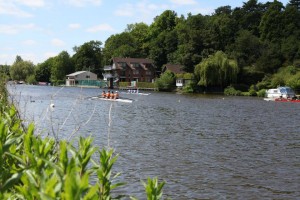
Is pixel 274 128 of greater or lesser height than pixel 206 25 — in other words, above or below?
below

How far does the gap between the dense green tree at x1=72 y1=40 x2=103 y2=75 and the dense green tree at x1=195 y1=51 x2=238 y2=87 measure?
60.5m

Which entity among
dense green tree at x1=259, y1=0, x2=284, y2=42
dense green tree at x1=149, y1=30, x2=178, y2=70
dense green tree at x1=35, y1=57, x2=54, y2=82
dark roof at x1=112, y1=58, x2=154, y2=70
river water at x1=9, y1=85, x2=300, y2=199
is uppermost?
dense green tree at x1=259, y1=0, x2=284, y2=42

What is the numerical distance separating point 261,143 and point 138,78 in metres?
99.7

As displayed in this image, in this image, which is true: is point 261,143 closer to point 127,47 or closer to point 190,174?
point 190,174

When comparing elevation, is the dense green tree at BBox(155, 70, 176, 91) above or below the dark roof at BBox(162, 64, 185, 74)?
below

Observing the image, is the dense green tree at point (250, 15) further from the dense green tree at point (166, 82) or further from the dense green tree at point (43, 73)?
the dense green tree at point (43, 73)

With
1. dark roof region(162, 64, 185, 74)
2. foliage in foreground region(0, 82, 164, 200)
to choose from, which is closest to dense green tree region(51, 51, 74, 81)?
dark roof region(162, 64, 185, 74)

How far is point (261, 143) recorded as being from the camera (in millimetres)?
21594

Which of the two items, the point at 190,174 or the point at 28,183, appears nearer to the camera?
the point at 28,183

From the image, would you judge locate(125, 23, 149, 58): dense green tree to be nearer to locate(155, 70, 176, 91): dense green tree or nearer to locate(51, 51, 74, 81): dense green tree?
locate(51, 51, 74, 81): dense green tree

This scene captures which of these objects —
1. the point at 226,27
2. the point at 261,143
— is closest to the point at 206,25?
the point at 226,27

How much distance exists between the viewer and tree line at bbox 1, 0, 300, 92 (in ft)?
271

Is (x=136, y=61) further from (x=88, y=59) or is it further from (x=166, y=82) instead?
(x=166, y=82)

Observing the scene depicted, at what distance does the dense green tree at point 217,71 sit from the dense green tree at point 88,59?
198ft
